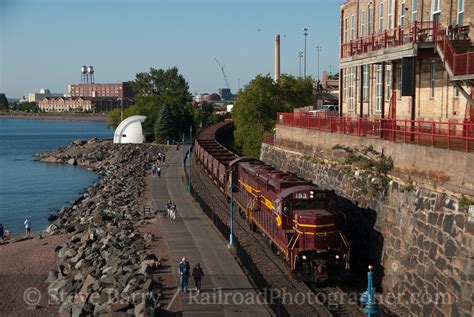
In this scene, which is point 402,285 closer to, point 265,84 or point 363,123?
point 363,123

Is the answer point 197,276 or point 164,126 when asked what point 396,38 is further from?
point 164,126

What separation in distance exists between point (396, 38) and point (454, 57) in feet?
24.8

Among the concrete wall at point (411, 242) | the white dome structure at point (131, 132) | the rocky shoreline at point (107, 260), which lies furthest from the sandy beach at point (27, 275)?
the white dome structure at point (131, 132)

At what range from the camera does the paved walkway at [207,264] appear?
21172 millimetres

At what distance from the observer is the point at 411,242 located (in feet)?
73.4

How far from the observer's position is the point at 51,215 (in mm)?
56562

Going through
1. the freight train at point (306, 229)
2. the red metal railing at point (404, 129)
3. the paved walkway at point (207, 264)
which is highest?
the red metal railing at point (404, 129)

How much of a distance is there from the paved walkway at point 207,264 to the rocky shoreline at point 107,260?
1376 millimetres

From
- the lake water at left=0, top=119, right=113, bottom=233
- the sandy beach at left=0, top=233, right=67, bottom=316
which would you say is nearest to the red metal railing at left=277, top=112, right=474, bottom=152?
the sandy beach at left=0, top=233, right=67, bottom=316

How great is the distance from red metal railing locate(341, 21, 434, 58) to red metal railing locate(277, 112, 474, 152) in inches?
163

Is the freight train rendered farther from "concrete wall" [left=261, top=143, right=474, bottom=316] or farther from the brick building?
the brick building

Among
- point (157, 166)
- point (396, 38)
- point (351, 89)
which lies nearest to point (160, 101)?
point (157, 166)

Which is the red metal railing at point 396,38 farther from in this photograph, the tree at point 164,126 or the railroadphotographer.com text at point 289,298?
the tree at point 164,126

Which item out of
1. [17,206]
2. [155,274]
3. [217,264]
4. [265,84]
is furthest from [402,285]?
[265,84]
